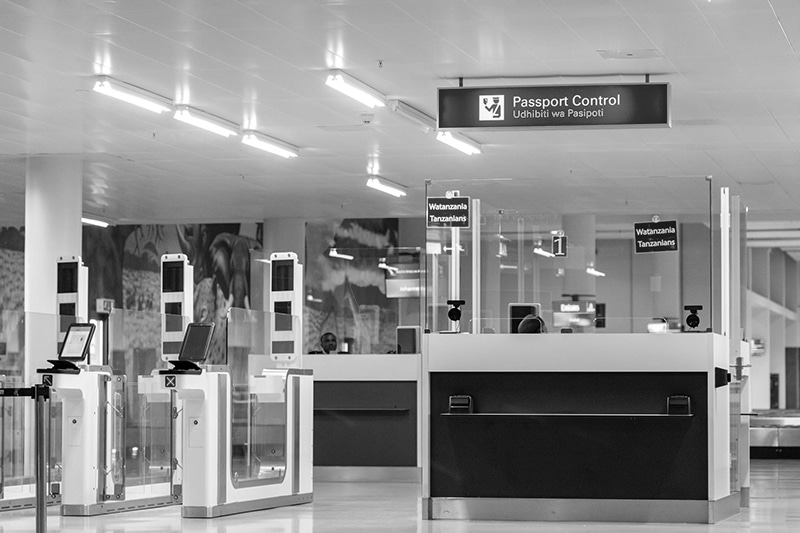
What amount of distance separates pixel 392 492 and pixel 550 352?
3.95 metres

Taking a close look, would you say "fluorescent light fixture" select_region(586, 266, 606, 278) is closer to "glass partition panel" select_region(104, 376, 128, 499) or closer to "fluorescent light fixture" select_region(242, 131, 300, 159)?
"glass partition panel" select_region(104, 376, 128, 499)

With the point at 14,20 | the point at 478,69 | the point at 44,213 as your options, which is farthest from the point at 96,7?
the point at 44,213

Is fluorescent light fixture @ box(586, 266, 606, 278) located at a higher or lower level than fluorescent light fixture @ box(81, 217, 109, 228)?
lower

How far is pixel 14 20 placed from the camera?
941cm

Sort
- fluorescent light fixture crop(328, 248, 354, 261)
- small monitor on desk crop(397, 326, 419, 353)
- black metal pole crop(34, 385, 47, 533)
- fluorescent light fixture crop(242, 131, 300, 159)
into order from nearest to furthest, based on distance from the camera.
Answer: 1. black metal pole crop(34, 385, 47, 533)
2. fluorescent light fixture crop(242, 131, 300, 159)
3. small monitor on desk crop(397, 326, 419, 353)
4. fluorescent light fixture crop(328, 248, 354, 261)

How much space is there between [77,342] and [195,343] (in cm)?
87

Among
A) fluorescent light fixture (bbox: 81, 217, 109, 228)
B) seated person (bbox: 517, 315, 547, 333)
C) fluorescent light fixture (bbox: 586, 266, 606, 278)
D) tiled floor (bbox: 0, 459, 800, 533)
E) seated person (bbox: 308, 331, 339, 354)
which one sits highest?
fluorescent light fixture (bbox: 81, 217, 109, 228)

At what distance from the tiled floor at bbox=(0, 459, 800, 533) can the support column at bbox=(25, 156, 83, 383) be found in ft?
17.3

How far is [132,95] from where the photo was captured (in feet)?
38.1

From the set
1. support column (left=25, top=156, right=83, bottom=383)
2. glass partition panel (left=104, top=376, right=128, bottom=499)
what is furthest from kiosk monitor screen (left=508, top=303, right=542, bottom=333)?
support column (left=25, top=156, right=83, bottom=383)

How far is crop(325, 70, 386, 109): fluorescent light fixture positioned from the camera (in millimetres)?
10984

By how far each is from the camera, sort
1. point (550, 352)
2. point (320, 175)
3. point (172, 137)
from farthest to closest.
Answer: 1. point (320, 175)
2. point (172, 137)
3. point (550, 352)

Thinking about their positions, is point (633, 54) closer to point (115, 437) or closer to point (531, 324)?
point (531, 324)

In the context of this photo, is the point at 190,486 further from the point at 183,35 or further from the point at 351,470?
the point at 351,470
